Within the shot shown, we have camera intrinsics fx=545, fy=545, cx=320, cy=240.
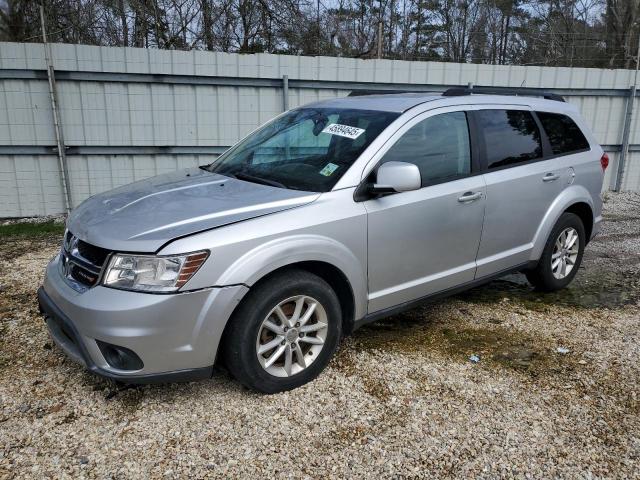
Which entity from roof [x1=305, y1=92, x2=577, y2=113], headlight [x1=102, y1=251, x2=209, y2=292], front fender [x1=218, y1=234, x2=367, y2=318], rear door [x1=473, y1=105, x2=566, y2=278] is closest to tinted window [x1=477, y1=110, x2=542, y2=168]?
rear door [x1=473, y1=105, x2=566, y2=278]

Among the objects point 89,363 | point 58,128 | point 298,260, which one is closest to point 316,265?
point 298,260

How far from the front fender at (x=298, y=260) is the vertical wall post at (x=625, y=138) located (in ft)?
27.4

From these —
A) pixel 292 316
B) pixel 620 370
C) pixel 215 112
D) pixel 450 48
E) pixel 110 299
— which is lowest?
pixel 620 370

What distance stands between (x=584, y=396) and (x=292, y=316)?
1.79 metres

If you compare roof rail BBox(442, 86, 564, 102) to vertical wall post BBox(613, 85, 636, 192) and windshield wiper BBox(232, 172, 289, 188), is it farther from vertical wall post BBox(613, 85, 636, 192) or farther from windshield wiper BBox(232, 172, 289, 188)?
vertical wall post BBox(613, 85, 636, 192)

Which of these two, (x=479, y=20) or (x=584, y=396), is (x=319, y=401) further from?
(x=479, y=20)

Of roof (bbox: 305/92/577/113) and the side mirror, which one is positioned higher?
roof (bbox: 305/92/577/113)

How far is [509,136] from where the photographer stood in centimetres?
423

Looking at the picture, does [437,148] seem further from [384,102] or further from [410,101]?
[384,102]

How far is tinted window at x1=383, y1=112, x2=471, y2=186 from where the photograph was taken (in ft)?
11.6

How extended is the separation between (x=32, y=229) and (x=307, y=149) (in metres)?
4.88

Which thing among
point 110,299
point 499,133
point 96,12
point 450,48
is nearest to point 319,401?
point 110,299

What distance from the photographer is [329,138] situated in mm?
3664

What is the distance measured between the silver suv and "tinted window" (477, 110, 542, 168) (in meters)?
0.01
